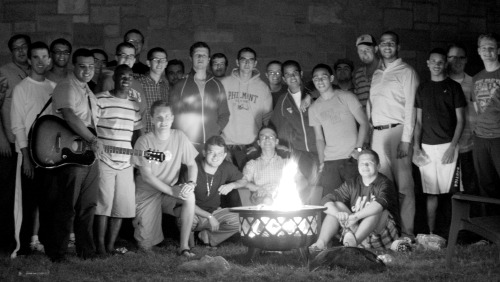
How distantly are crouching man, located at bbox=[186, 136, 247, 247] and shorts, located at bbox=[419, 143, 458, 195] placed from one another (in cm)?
189

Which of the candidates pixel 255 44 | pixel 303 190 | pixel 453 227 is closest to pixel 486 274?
pixel 453 227

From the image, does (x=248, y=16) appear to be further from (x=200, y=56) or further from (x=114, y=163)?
(x=114, y=163)

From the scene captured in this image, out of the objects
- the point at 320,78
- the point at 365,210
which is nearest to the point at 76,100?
the point at 320,78

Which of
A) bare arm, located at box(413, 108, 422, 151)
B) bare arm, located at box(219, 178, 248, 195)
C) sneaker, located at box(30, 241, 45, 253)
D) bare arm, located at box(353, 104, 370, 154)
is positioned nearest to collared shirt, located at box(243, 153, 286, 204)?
bare arm, located at box(219, 178, 248, 195)

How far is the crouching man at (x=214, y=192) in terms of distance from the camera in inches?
327

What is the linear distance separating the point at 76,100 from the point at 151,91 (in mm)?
1606

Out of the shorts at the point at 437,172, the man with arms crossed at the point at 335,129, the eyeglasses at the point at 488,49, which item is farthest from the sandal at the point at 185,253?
the eyeglasses at the point at 488,49

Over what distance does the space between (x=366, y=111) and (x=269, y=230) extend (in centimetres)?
259

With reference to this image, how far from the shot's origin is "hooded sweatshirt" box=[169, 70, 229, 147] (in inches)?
343

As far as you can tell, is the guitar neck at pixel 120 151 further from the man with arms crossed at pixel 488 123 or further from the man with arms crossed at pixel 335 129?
the man with arms crossed at pixel 488 123

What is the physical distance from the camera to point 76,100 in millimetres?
7160

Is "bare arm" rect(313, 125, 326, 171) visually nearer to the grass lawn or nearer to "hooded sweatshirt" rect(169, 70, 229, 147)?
"hooded sweatshirt" rect(169, 70, 229, 147)

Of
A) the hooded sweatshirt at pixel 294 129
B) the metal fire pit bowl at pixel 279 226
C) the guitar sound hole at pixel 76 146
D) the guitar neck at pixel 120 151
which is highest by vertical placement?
the hooded sweatshirt at pixel 294 129

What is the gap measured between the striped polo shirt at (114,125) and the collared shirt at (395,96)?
8.45 feet
